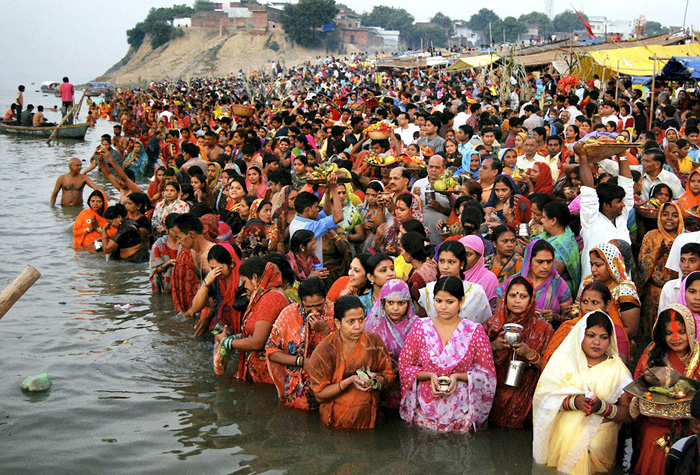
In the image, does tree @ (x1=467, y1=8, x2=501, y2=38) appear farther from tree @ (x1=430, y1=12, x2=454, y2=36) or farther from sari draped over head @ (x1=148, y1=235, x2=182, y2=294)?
sari draped over head @ (x1=148, y1=235, x2=182, y2=294)

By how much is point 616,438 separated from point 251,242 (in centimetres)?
390

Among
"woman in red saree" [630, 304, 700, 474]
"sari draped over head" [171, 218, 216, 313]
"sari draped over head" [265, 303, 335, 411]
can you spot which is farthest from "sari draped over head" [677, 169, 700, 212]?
"sari draped over head" [171, 218, 216, 313]

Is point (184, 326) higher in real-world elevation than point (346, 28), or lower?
lower

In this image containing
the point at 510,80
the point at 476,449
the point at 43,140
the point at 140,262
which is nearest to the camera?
the point at 476,449

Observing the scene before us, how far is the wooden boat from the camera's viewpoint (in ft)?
87.1

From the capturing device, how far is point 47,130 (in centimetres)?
2673

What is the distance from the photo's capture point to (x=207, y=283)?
5777mm

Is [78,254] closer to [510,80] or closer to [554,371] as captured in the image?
[554,371]

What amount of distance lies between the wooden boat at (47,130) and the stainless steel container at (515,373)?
82.6 feet

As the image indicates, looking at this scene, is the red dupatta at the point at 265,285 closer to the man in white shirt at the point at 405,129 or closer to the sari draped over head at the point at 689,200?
the sari draped over head at the point at 689,200

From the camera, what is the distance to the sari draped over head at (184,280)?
6816 mm

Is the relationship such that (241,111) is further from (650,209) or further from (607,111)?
(650,209)

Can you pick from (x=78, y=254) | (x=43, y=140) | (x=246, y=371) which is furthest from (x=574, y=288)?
(x=43, y=140)

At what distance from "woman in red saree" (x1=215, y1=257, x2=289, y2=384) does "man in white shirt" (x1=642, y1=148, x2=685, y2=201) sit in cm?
403
